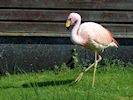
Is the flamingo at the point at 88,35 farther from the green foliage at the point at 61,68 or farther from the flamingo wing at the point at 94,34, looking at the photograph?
the green foliage at the point at 61,68

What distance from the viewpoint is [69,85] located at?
8117 mm

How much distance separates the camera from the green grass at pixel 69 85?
6.70 m

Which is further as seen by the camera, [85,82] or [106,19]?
[106,19]

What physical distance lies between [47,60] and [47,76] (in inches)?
23.4

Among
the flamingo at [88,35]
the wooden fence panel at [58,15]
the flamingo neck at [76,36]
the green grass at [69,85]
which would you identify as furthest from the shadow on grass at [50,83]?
the wooden fence panel at [58,15]

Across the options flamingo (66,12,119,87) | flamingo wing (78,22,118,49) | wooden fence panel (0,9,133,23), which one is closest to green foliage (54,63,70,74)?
wooden fence panel (0,9,133,23)

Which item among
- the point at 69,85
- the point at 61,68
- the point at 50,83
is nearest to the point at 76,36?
the point at 69,85

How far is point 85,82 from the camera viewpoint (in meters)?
8.37

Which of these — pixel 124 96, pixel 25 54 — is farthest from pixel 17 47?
pixel 124 96

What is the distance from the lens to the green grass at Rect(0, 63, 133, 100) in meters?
6.70

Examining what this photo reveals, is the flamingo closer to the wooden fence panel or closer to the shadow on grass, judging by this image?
the shadow on grass

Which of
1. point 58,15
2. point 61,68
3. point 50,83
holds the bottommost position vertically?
point 61,68

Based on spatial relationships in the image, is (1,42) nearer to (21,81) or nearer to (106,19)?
(21,81)

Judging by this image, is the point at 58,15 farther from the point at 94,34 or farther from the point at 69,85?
the point at 69,85
